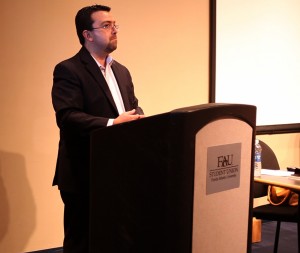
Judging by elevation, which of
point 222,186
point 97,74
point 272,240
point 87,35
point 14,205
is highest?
point 87,35

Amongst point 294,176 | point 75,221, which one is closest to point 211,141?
point 75,221

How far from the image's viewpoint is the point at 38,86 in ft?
11.1

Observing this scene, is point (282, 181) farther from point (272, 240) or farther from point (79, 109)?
point (272, 240)

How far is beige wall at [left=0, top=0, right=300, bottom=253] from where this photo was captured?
10.8ft

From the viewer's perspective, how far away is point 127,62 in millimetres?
3750

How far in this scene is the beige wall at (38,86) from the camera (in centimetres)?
328

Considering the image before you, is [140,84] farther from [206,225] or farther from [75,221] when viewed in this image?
[206,225]

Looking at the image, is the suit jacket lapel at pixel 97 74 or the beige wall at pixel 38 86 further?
the beige wall at pixel 38 86

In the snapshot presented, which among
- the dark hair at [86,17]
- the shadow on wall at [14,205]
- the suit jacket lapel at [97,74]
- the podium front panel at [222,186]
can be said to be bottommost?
the shadow on wall at [14,205]

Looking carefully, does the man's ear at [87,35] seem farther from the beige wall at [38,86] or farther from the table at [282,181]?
the table at [282,181]

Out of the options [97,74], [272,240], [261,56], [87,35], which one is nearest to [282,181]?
[97,74]

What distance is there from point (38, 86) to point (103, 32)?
3.88 feet

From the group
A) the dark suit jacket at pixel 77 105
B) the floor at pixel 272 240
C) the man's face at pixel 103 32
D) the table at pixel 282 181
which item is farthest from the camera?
the floor at pixel 272 240

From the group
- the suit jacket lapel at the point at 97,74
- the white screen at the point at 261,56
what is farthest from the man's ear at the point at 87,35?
the white screen at the point at 261,56
